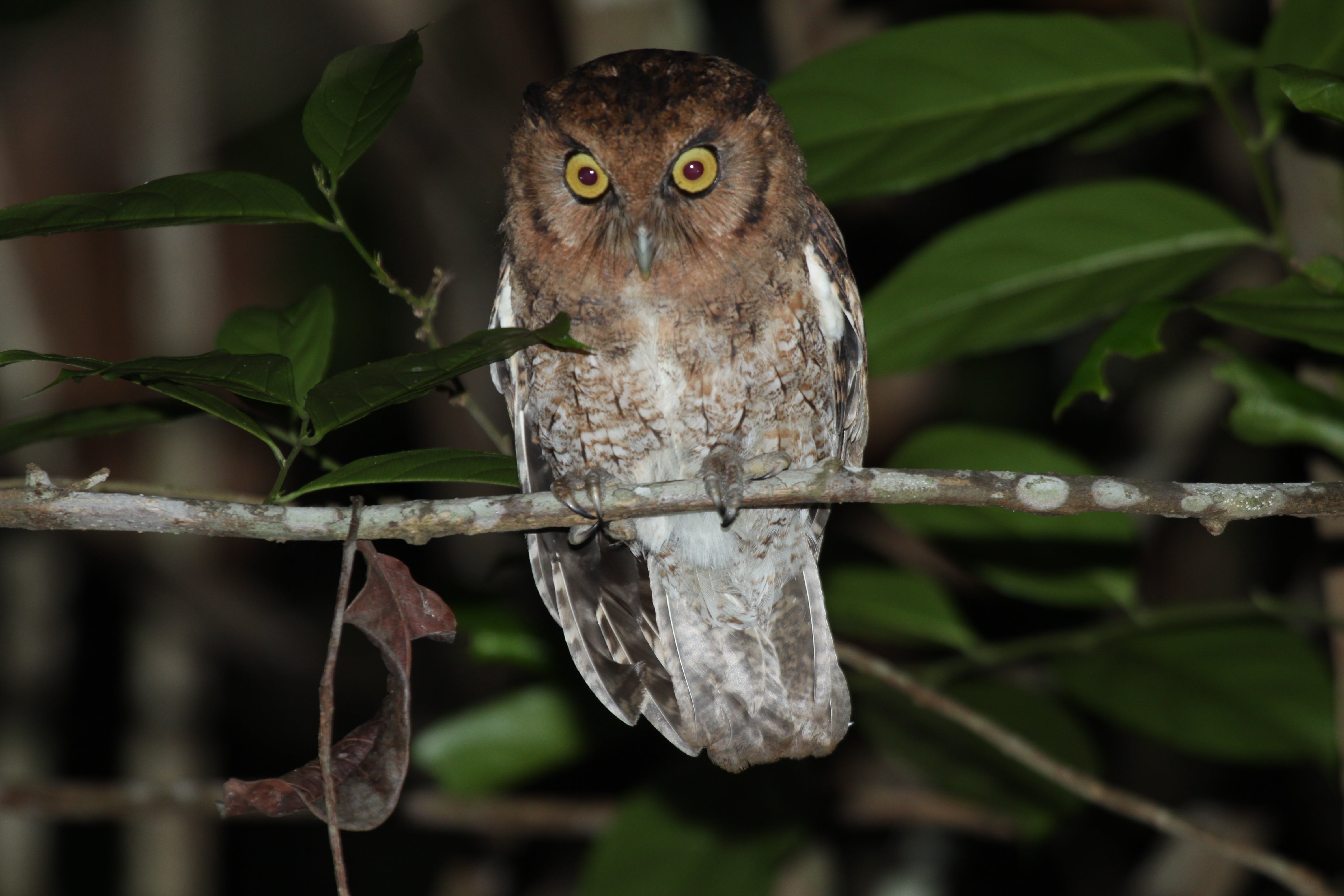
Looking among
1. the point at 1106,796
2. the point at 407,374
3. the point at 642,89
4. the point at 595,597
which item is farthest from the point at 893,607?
the point at 407,374

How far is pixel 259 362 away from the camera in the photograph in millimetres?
1371

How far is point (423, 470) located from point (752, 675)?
138 centimetres

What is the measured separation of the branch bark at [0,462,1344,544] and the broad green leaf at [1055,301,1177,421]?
0.14 m

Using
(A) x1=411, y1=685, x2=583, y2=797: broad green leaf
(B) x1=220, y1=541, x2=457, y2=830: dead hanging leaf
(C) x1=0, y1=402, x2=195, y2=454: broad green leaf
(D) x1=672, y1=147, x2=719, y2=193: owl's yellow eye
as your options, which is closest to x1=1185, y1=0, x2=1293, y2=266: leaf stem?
(D) x1=672, y1=147, x2=719, y2=193: owl's yellow eye

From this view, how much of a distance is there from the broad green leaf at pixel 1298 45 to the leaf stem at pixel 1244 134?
5cm

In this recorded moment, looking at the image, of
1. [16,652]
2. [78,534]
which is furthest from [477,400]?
[16,652]

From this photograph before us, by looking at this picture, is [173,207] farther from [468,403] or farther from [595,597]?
[595,597]

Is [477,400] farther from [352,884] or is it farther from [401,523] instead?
[401,523]

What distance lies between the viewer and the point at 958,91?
2.30 meters

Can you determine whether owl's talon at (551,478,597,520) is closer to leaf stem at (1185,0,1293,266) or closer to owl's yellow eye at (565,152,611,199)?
owl's yellow eye at (565,152,611,199)

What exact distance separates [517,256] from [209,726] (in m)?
3.04

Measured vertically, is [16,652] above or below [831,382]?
below

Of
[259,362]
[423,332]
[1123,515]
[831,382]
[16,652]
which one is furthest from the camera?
[16,652]

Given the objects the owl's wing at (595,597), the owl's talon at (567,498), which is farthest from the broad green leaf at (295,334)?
the owl's wing at (595,597)
